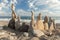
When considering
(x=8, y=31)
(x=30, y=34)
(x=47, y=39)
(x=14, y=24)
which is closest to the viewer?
(x=47, y=39)

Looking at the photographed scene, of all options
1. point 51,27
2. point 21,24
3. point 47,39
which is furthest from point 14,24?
point 47,39

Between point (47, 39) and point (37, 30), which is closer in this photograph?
point (47, 39)

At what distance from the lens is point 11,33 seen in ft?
68.6

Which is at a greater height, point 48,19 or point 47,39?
point 48,19

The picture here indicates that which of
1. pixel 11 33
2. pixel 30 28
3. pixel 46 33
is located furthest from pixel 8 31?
pixel 46 33

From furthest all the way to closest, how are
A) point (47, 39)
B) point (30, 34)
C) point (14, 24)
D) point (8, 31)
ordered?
1. point (14, 24)
2. point (8, 31)
3. point (30, 34)
4. point (47, 39)

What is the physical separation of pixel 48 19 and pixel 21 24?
9.85 ft

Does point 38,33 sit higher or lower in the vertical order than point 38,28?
lower

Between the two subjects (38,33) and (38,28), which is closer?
(38,33)

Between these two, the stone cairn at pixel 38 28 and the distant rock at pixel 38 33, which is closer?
the distant rock at pixel 38 33

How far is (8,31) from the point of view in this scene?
72.0 feet

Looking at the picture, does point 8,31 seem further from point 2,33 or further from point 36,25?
point 36,25

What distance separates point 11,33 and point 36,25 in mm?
2643

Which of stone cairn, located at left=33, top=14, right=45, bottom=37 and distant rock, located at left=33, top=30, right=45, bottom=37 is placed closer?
distant rock, located at left=33, top=30, right=45, bottom=37
